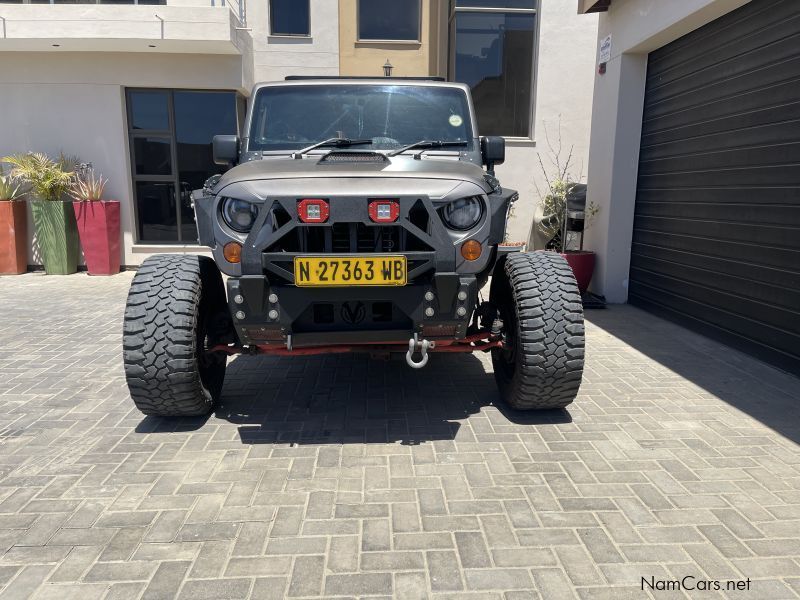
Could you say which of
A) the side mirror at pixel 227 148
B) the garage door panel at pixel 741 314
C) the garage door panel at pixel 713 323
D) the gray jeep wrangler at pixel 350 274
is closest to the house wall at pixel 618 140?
the garage door panel at pixel 713 323

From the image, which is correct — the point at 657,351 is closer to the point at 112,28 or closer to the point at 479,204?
the point at 479,204

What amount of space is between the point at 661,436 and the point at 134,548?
9.72 feet

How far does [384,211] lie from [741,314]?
414 cm

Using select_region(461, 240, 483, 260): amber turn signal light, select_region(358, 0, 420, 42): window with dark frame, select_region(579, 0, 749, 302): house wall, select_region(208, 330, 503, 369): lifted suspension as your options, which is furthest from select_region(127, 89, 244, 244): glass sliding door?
select_region(461, 240, 483, 260): amber turn signal light

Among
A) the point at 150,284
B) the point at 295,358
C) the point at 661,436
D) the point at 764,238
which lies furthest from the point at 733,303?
the point at 150,284

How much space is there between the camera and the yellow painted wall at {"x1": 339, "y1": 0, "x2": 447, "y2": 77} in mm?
11508

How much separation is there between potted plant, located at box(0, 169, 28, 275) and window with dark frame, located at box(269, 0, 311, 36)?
5.44m

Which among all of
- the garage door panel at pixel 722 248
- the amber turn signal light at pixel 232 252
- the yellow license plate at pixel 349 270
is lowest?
the garage door panel at pixel 722 248

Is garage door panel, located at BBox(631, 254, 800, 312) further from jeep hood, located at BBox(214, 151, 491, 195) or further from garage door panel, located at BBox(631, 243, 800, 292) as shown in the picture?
jeep hood, located at BBox(214, 151, 491, 195)

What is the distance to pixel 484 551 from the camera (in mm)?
2359

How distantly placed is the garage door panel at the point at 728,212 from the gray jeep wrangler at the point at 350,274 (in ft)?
8.06

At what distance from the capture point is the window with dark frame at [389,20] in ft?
38.2

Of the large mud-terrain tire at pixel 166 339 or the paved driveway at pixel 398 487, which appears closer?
the paved driveway at pixel 398 487

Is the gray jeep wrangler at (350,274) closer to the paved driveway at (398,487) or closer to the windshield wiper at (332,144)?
the windshield wiper at (332,144)
